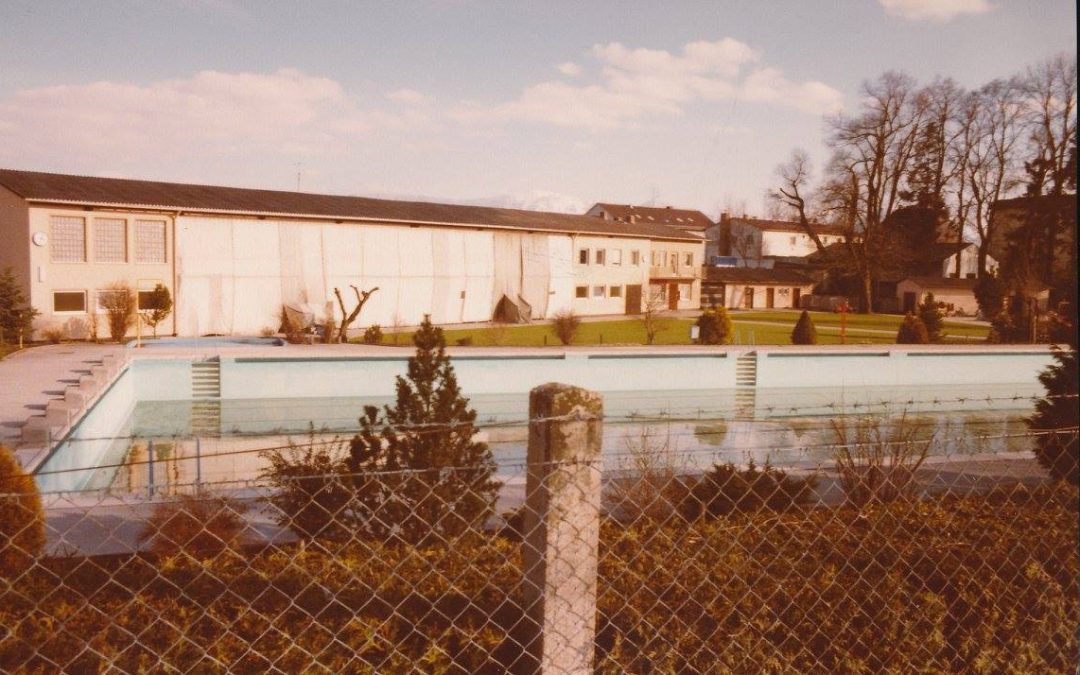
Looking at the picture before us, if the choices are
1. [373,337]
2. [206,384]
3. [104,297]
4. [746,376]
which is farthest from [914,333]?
[104,297]

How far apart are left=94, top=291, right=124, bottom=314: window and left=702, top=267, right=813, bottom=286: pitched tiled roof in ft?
103

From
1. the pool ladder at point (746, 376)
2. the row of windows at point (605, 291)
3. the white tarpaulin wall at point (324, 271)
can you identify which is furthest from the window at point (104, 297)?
the row of windows at point (605, 291)

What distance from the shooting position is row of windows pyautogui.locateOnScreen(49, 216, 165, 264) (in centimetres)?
2298

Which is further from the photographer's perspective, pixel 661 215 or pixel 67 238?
pixel 661 215

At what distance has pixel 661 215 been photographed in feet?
228

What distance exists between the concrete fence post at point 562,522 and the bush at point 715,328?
23.7 m

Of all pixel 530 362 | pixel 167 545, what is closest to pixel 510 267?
pixel 530 362

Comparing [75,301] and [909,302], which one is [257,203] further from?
[909,302]

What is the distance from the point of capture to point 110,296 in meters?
23.5

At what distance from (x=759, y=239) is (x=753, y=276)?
40.7 feet

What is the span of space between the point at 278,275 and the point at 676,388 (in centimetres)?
1413

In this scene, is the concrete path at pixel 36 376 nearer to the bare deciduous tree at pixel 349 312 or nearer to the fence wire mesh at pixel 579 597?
the bare deciduous tree at pixel 349 312

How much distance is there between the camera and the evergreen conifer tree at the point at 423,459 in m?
4.50

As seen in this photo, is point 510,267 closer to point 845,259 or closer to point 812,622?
point 845,259
